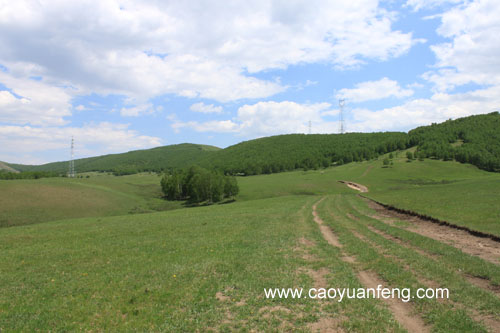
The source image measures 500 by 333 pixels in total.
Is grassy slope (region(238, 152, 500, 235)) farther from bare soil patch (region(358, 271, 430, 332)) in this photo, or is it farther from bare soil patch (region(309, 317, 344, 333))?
bare soil patch (region(309, 317, 344, 333))

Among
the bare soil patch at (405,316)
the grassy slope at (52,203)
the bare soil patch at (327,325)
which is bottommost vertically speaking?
the grassy slope at (52,203)

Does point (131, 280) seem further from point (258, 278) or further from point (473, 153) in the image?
point (473, 153)

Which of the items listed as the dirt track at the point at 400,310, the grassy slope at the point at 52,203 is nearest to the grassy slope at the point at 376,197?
the grassy slope at the point at 52,203

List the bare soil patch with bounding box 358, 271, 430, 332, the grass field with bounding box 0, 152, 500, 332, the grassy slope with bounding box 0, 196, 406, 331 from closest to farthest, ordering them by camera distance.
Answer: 1. the bare soil patch with bounding box 358, 271, 430, 332
2. the grass field with bounding box 0, 152, 500, 332
3. the grassy slope with bounding box 0, 196, 406, 331

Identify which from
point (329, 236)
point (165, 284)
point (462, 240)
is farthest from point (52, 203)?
point (462, 240)

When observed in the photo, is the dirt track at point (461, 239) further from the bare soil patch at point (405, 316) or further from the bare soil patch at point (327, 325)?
Result: the bare soil patch at point (327, 325)

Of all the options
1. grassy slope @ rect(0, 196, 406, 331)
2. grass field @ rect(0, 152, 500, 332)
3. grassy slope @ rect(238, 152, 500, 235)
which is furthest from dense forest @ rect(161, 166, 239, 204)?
grassy slope @ rect(0, 196, 406, 331)

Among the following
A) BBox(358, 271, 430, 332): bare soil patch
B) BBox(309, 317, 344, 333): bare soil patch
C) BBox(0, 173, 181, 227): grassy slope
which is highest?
BBox(358, 271, 430, 332): bare soil patch

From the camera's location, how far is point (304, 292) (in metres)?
10.3

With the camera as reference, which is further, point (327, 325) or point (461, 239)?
point (461, 239)

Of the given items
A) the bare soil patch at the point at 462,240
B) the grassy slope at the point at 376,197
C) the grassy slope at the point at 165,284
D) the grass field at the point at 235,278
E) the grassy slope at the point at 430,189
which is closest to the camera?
the grass field at the point at 235,278

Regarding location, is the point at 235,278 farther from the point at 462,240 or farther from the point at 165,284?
the point at 462,240

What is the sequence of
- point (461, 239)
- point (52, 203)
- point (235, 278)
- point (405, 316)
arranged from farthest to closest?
point (52, 203) → point (461, 239) → point (235, 278) → point (405, 316)

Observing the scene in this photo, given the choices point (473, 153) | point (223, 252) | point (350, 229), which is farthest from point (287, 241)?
point (473, 153)
